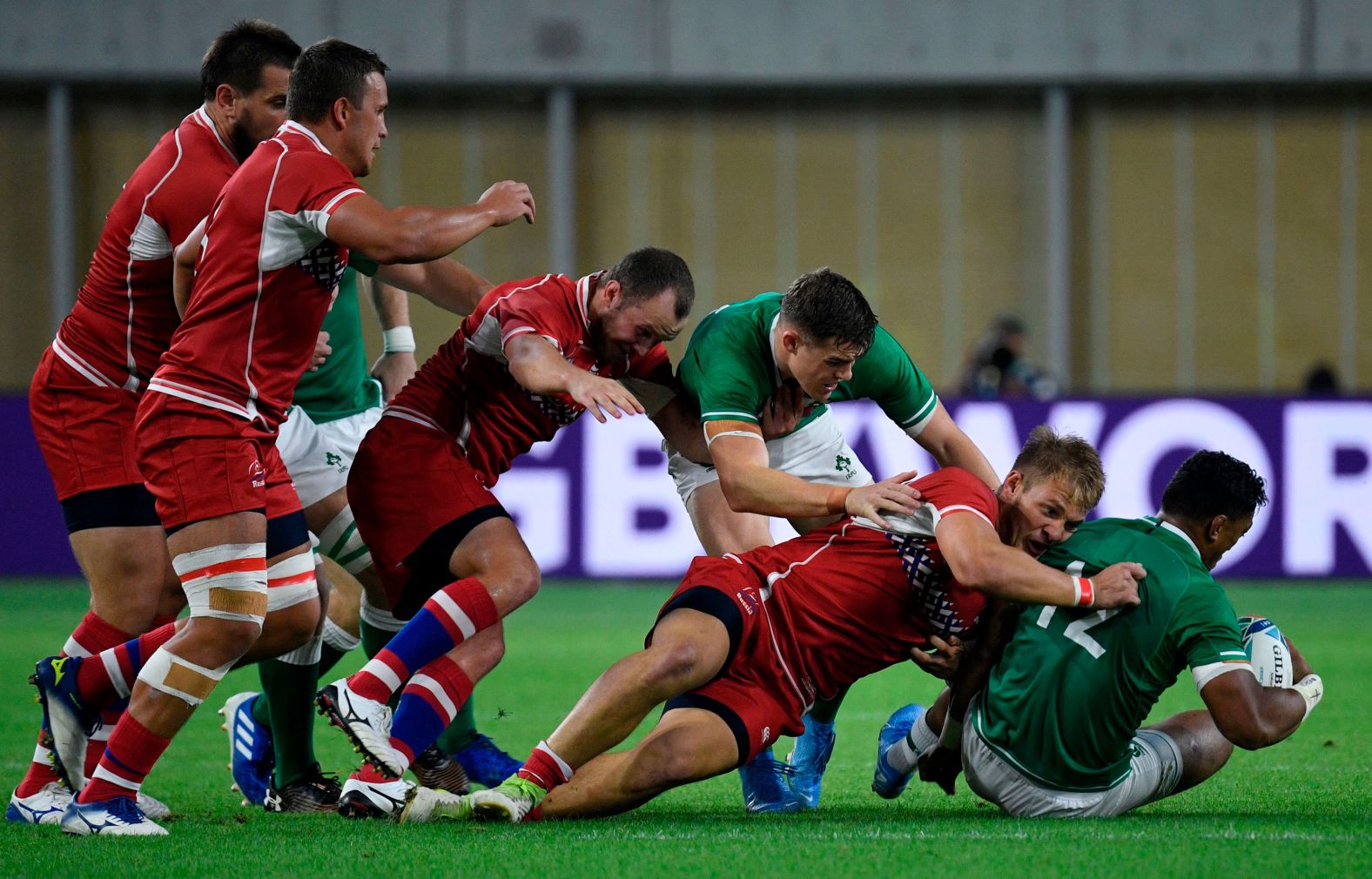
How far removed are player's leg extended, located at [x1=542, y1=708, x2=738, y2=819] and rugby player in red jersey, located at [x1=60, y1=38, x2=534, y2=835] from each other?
0.98m

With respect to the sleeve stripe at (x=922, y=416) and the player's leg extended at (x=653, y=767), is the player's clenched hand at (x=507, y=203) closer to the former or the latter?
the player's leg extended at (x=653, y=767)

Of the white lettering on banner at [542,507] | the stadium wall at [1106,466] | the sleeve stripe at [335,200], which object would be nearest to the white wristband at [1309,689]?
the sleeve stripe at [335,200]

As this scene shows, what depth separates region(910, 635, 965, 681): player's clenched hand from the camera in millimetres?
4734

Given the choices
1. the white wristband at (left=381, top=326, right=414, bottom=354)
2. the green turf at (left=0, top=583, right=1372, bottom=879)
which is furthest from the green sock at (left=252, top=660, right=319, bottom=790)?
the white wristband at (left=381, top=326, right=414, bottom=354)

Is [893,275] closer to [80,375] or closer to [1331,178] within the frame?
[1331,178]

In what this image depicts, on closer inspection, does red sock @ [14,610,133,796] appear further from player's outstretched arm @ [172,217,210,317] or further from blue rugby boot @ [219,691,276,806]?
player's outstretched arm @ [172,217,210,317]

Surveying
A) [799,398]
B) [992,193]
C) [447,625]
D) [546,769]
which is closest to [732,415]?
[799,398]

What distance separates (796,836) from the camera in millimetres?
4293

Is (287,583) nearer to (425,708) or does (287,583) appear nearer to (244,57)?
(425,708)

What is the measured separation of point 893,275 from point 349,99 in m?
14.8

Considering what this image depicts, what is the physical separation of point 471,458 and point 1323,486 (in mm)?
8858

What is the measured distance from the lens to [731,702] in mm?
4629

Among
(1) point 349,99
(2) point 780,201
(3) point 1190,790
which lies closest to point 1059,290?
(2) point 780,201

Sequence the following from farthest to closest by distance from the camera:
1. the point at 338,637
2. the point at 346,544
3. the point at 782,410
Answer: the point at 338,637 → the point at 346,544 → the point at 782,410
